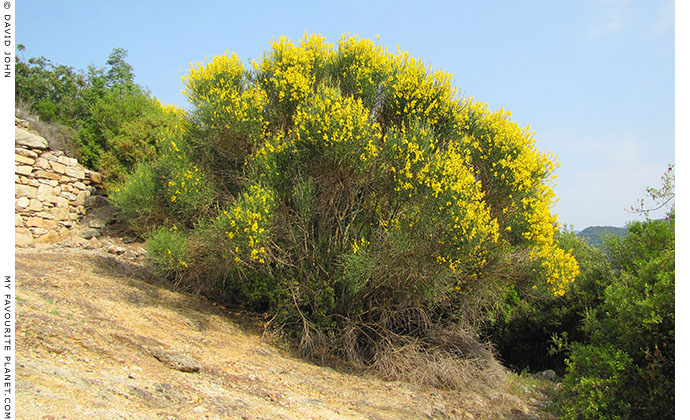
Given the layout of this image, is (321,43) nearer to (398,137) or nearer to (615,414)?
(398,137)

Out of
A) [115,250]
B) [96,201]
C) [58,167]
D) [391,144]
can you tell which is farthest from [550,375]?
[58,167]

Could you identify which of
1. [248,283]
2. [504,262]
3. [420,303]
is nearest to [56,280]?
[248,283]

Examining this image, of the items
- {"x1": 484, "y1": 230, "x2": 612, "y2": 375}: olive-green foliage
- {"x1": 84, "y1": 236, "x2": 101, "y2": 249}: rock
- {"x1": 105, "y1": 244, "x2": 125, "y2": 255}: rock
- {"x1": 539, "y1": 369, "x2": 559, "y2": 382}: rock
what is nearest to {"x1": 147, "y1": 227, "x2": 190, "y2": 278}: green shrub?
{"x1": 105, "y1": 244, "x2": 125, "y2": 255}: rock

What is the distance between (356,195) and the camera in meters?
9.23

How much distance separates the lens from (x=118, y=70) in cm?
2444

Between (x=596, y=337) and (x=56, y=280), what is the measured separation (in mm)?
9384

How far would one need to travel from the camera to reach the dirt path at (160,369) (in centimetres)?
471

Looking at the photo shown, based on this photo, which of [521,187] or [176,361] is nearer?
[176,361]

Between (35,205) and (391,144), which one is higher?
(391,144)

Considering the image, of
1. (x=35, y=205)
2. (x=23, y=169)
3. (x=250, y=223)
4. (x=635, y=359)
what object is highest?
(x=23, y=169)

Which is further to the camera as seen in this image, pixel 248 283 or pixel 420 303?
pixel 248 283

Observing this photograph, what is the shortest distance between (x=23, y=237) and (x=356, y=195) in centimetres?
970

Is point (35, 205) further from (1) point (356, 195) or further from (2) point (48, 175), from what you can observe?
(1) point (356, 195)

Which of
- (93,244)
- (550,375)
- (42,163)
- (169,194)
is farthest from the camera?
(42,163)
